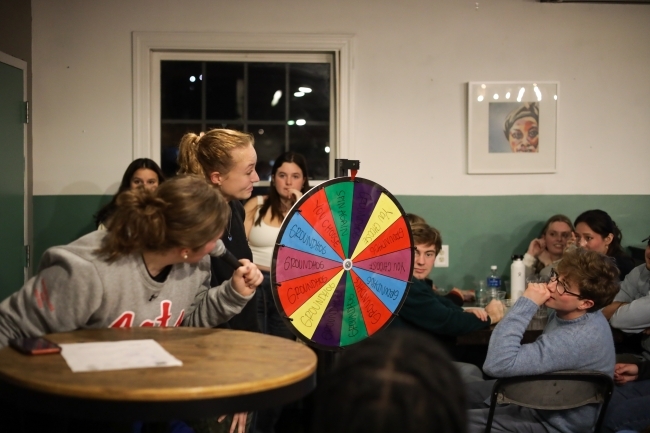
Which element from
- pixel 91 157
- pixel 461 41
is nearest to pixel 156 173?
pixel 91 157

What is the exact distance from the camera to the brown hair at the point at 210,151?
8.84 ft

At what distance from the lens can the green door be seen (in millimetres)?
4406

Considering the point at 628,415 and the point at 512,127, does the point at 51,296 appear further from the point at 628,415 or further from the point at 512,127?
the point at 512,127

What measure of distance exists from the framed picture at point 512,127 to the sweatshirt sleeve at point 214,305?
307 cm

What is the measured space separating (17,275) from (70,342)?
3091 millimetres

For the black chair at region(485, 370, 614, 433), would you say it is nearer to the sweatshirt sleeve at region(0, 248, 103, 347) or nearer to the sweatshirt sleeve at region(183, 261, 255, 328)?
the sweatshirt sleeve at region(183, 261, 255, 328)

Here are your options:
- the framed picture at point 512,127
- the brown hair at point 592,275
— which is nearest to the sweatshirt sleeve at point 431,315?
the brown hair at point 592,275

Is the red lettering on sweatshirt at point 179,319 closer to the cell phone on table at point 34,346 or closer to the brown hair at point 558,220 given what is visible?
the cell phone on table at point 34,346

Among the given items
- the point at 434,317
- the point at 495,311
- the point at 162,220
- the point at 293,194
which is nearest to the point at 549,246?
the point at 495,311

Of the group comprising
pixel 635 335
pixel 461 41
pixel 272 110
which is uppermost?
pixel 461 41

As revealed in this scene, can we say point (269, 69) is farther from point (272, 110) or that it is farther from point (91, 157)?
point (91, 157)

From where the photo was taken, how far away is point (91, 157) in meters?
4.85

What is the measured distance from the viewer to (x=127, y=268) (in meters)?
2.03

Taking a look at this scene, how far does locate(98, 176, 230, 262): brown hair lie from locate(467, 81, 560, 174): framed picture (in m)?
3.28
